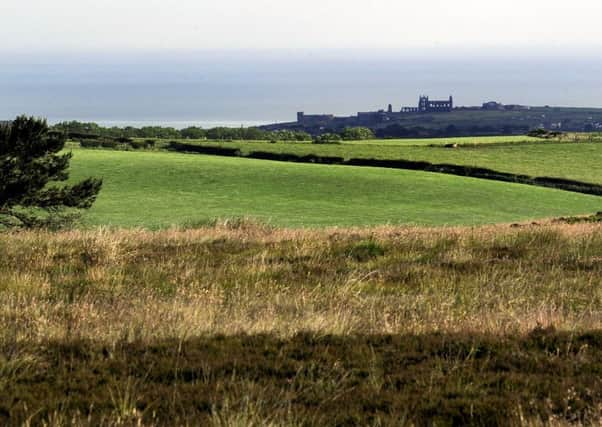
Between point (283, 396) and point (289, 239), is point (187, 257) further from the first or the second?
point (283, 396)

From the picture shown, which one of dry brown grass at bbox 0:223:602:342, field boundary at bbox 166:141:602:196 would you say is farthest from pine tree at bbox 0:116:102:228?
field boundary at bbox 166:141:602:196

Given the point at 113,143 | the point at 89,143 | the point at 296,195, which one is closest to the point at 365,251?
the point at 296,195

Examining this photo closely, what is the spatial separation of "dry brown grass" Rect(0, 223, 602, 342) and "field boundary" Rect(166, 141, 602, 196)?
50.4m

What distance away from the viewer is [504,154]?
266ft

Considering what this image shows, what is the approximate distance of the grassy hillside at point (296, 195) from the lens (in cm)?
4431

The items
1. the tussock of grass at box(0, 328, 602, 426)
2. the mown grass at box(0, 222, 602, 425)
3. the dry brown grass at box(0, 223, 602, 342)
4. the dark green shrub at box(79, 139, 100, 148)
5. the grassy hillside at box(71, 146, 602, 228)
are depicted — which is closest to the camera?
the tussock of grass at box(0, 328, 602, 426)

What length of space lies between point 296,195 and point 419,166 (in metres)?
24.7

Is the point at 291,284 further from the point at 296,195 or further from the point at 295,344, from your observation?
the point at 296,195

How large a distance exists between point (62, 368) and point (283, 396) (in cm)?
210

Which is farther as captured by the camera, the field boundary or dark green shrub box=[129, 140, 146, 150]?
dark green shrub box=[129, 140, 146, 150]

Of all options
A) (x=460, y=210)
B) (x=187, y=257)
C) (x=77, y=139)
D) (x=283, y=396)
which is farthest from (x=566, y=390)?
(x=77, y=139)

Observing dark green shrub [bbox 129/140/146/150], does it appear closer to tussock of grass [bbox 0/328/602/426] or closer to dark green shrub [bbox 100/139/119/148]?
dark green shrub [bbox 100/139/119/148]

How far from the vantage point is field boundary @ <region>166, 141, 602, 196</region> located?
64562 mm

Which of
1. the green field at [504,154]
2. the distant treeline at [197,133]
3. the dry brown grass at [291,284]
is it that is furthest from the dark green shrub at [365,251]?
the distant treeline at [197,133]
